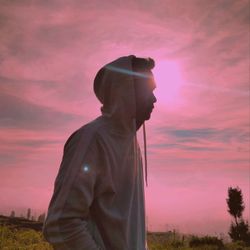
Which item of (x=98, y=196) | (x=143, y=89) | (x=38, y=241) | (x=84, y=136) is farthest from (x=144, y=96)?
(x=38, y=241)

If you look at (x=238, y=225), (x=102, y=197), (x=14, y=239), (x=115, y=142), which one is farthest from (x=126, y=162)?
(x=238, y=225)

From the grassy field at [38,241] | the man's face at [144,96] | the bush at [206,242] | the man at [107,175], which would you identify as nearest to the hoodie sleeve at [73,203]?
the man at [107,175]

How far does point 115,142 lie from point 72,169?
1.25ft

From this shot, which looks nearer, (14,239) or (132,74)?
(132,74)

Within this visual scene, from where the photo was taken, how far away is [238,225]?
2983cm

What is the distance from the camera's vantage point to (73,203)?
5.91 feet

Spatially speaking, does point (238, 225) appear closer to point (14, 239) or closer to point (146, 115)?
point (14, 239)

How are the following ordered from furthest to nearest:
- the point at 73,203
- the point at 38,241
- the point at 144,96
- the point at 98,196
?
the point at 38,241 < the point at 144,96 < the point at 98,196 < the point at 73,203

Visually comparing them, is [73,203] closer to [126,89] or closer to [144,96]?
[126,89]

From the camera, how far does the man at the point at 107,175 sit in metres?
1.81

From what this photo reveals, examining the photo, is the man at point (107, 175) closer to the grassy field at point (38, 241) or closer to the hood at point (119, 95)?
the hood at point (119, 95)

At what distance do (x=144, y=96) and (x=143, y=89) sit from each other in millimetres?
50

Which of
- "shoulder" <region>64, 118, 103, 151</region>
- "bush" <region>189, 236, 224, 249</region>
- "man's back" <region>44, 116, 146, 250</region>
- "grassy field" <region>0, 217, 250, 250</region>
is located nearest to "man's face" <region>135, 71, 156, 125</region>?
"man's back" <region>44, 116, 146, 250</region>

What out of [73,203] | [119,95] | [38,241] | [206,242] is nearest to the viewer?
[73,203]
